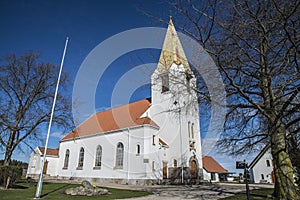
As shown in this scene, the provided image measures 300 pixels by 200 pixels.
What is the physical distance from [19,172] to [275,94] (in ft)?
54.3

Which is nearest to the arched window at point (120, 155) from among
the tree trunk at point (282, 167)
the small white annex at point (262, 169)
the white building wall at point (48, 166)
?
the white building wall at point (48, 166)

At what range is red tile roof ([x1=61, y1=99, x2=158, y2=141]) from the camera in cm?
2316

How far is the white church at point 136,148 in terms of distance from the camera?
20.5 meters

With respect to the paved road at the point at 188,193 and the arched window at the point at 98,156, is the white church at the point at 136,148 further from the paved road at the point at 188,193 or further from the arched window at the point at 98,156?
the paved road at the point at 188,193

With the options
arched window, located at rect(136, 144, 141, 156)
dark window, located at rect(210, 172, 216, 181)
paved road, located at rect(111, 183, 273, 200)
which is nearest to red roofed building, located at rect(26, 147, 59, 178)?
arched window, located at rect(136, 144, 141, 156)

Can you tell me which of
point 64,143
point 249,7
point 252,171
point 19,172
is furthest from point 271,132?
point 252,171

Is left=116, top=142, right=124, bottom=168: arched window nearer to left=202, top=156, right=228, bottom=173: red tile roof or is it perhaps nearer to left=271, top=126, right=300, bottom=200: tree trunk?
left=271, top=126, right=300, bottom=200: tree trunk

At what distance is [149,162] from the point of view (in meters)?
19.8

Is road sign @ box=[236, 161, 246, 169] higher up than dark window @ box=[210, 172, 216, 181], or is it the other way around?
road sign @ box=[236, 161, 246, 169]

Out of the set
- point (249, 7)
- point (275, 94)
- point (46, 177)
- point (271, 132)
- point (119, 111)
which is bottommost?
point (46, 177)

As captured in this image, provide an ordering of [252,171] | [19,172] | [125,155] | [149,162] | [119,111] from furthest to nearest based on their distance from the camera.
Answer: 1. [252,171]
2. [119,111]
3. [125,155]
4. [149,162]
5. [19,172]

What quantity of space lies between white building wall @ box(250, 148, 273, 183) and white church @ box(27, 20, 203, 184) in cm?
1631

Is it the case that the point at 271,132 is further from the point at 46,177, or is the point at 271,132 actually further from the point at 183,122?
the point at 46,177

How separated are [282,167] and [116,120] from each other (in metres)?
21.0
